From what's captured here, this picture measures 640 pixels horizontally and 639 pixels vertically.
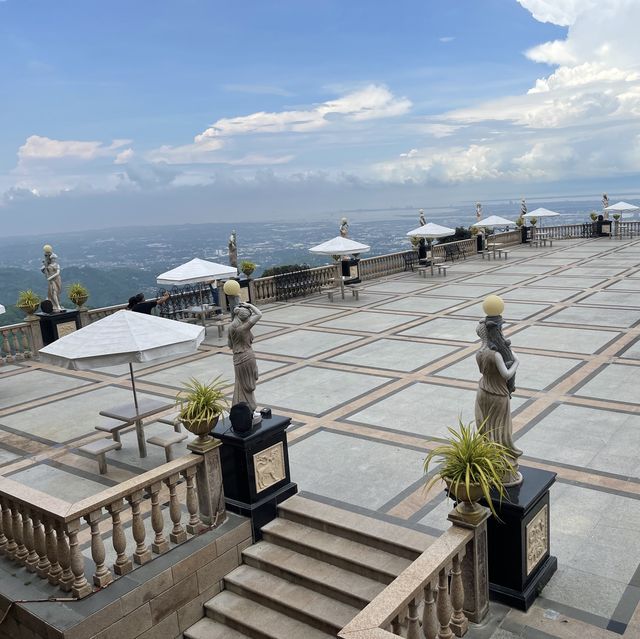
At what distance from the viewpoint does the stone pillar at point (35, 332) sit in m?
18.5

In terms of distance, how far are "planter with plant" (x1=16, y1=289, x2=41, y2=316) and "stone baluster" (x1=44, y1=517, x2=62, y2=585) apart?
13630 millimetres

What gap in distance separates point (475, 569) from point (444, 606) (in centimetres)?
52

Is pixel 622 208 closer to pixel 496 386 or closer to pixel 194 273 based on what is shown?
pixel 194 273

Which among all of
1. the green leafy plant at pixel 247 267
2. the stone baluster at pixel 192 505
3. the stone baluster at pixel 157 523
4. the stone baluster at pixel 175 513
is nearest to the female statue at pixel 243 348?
the stone baluster at pixel 192 505

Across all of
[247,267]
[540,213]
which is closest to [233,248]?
[247,267]

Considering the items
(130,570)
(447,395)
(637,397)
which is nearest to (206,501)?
(130,570)

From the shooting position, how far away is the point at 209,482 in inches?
288

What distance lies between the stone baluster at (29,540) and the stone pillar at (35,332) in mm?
13027

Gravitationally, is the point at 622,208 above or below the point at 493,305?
below

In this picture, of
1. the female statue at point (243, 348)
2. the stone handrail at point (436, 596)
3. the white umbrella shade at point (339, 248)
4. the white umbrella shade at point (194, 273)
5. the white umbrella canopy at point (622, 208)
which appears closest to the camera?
Answer: the stone handrail at point (436, 596)

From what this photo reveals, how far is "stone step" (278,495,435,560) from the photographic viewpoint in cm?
673

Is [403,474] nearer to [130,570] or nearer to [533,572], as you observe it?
[533,572]

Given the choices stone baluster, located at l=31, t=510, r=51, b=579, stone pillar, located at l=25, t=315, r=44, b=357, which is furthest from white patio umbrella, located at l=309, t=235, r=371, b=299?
stone baluster, located at l=31, t=510, r=51, b=579

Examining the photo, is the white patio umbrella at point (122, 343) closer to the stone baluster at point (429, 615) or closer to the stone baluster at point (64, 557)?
the stone baluster at point (64, 557)
